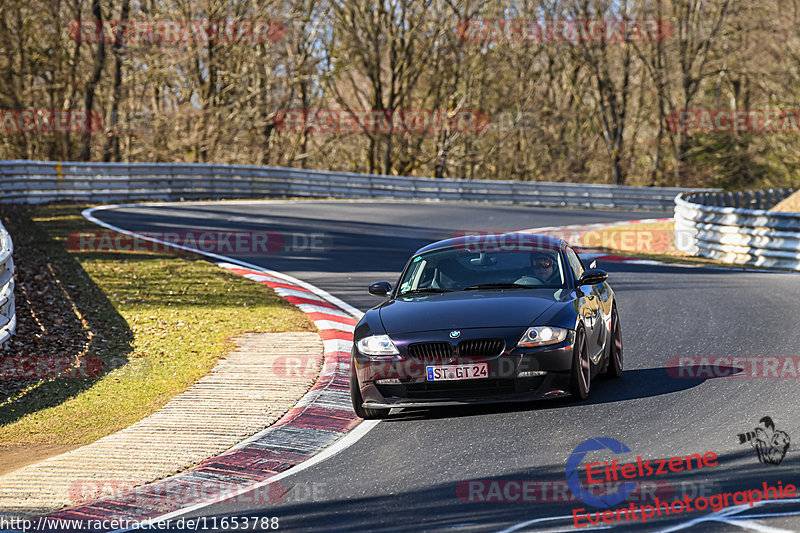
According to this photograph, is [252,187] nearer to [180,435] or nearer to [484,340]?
[180,435]

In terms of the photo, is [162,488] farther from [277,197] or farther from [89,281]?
[277,197]

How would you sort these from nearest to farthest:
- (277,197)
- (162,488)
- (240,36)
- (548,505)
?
1. (548,505)
2. (162,488)
3. (277,197)
4. (240,36)

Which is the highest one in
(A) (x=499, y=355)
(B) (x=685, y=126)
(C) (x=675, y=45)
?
(C) (x=675, y=45)

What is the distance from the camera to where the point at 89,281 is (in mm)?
15719

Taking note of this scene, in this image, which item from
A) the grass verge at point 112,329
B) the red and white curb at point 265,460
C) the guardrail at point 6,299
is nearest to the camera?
the red and white curb at point 265,460

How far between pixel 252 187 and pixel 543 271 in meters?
25.8

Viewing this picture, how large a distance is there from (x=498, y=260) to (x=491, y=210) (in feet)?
71.9

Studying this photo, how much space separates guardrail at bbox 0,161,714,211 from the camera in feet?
95.5

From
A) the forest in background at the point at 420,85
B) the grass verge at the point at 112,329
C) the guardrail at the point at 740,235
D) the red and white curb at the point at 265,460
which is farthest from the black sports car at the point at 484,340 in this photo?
the forest in background at the point at 420,85

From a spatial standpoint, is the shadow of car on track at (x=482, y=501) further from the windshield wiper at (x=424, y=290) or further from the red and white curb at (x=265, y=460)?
the windshield wiper at (x=424, y=290)

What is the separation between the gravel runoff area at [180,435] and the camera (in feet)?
22.0

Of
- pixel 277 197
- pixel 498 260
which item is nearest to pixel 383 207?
pixel 277 197

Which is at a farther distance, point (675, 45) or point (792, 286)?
point (675, 45)

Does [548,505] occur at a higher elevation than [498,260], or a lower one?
lower
